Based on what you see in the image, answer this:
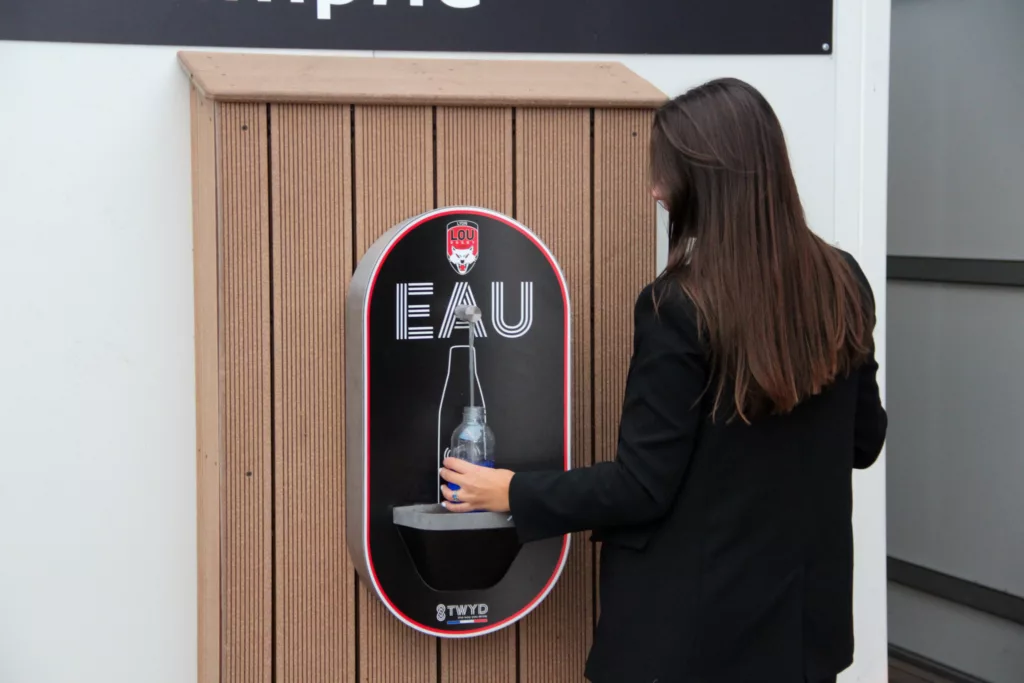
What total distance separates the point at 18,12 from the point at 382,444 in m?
1.15

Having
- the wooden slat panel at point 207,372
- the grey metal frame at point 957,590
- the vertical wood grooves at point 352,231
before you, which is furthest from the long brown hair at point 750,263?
the grey metal frame at point 957,590

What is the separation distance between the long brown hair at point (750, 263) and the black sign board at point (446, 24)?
722mm

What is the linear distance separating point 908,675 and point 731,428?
2531mm

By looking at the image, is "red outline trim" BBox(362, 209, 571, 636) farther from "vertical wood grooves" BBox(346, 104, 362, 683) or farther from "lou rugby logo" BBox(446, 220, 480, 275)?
"vertical wood grooves" BBox(346, 104, 362, 683)

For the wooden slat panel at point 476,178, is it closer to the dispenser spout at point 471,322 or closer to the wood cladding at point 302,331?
the wood cladding at point 302,331

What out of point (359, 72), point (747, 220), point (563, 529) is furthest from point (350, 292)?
point (747, 220)

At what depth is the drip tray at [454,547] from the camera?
196 centimetres

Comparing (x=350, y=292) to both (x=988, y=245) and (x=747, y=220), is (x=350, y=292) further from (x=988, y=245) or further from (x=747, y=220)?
(x=988, y=245)

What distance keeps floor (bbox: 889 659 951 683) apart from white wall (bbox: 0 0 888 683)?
8.29ft

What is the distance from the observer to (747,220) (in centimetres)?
163

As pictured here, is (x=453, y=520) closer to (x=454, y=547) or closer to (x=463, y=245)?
(x=454, y=547)

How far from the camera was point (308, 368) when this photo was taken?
6.97 ft

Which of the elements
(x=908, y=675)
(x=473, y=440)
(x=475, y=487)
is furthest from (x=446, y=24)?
(x=908, y=675)

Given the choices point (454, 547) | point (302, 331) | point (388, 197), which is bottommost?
point (454, 547)
